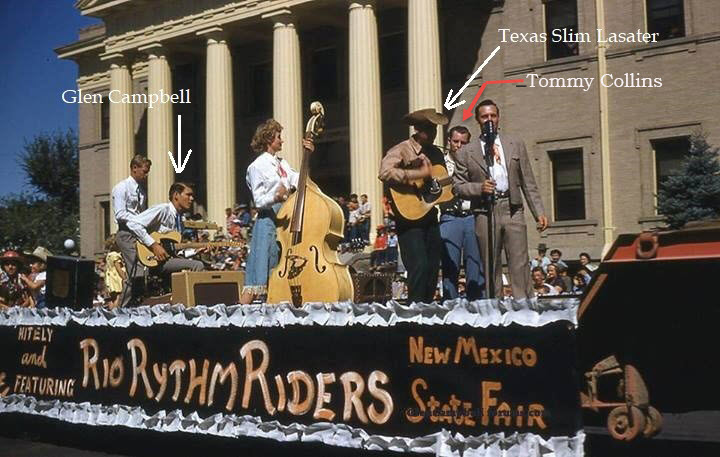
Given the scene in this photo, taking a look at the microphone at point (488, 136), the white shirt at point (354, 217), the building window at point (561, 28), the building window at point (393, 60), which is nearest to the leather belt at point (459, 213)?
the microphone at point (488, 136)

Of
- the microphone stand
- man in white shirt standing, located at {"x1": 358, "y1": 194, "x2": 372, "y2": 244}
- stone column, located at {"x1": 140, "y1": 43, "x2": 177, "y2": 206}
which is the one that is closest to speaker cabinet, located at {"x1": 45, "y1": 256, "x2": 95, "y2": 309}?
the microphone stand

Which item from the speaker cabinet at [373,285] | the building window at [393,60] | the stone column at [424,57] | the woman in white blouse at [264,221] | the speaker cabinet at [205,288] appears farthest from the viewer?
the building window at [393,60]

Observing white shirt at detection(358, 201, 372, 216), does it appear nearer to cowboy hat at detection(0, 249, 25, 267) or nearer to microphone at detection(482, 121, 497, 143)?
cowboy hat at detection(0, 249, 25, 267)

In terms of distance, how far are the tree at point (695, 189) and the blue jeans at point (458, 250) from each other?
1483 cm

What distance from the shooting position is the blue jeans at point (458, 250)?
9156 millimetres

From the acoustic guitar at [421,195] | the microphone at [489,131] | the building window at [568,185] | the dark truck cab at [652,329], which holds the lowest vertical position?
the dark truck cab at [652,329]

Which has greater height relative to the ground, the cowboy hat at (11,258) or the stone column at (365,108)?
the stone column at (365,108)

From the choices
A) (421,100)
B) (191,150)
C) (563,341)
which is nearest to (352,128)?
(421,100)

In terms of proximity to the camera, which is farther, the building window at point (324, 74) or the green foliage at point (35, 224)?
the green foliage at point (35, 224)

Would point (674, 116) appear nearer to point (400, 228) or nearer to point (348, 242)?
point (348, 242)

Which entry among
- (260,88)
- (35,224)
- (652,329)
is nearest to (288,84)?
(260,88)

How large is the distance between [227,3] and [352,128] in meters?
8.11

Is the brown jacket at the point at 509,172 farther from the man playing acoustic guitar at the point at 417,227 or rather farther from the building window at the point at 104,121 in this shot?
the building window at the point at 104,121

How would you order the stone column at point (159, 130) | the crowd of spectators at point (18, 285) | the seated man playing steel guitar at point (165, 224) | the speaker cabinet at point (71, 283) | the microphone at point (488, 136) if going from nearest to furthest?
the microphone at point (488, 136) → the speaker cabinet at point (71, 283) → the seated man playing steel guitar at point (165, 224) → the crowd of spectators at point (18, 285) → the stone column at point (159, 130)
